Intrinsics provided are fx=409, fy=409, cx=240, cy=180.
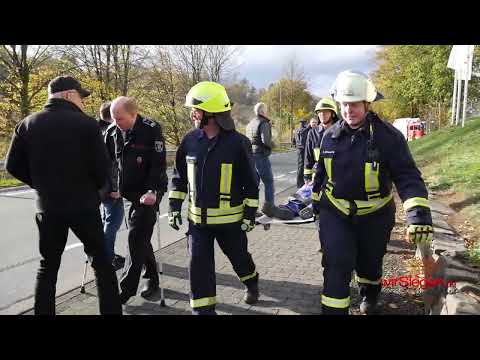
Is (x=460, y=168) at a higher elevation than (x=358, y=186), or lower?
lower

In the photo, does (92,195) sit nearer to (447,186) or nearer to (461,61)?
(447,186)

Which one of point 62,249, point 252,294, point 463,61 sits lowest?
point 252,294

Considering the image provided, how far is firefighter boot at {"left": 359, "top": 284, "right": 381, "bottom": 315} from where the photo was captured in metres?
3.79

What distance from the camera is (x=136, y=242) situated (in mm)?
4117

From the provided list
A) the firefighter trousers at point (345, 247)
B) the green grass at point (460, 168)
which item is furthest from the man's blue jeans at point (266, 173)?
the firefighter trousers at point (345, 247)

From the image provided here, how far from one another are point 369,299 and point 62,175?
2.91m

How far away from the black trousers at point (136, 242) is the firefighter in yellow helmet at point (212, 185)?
0.70 m

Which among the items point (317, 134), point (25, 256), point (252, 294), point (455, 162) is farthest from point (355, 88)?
point (455, 162)

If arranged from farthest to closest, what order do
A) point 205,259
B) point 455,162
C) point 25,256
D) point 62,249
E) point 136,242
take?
point 455,162 < point 25,256 < point 136,242 < point 205,259 < point 62,249

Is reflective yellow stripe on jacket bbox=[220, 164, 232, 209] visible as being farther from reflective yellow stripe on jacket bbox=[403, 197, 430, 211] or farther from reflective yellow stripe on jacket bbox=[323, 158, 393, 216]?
reflective yellow stripe on jacket bbox=[403, 197, 430, 211]

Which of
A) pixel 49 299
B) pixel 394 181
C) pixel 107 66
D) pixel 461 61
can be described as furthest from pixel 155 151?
pixel 107 66

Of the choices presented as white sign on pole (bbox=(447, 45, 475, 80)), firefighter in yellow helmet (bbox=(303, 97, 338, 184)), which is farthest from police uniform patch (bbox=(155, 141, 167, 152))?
white sign on pole (bbox=(447, 45, 475, 80))

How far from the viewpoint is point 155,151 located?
4219mm

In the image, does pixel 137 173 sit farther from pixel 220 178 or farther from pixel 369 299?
pixel 369 299
